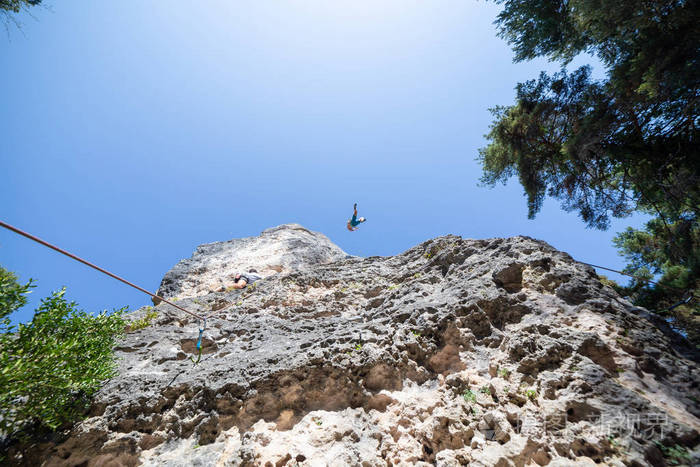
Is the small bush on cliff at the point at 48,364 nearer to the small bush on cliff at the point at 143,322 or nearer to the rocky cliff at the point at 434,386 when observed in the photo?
the rocky cliff at the point at 434,386

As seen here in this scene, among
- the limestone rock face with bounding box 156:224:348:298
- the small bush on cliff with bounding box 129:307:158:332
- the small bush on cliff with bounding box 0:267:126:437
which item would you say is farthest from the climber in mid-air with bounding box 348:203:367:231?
the small bush on cliff with bounding box 0:267:126:437

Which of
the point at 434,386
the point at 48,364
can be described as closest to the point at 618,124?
the point at 434,386

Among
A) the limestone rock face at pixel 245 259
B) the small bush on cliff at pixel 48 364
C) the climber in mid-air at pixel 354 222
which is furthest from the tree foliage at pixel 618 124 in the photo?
the small bush on cliff at pixel 48 364

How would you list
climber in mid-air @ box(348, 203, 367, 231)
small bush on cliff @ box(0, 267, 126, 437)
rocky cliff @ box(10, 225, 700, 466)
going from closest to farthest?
rocky cliff @ box(10, 225, 700, 466) → small bush on cliff @ box(0, 267, 126, 437) → climber in mid-air @ box(348, 203, 367, 231)

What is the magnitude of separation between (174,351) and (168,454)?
354 cm

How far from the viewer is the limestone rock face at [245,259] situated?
15555mm

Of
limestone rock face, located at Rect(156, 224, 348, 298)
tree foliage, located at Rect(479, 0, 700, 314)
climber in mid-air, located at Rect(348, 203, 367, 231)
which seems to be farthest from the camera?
climber in mid-air, located at Rect(348, 203, 367, 231)

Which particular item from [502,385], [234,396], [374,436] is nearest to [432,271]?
[502,385]

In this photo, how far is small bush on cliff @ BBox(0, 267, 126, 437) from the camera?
4.97 metres

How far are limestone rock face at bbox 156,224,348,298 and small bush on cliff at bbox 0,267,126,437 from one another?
8.28 metres

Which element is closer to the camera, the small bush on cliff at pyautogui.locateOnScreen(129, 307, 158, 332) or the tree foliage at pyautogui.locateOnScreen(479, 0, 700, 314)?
the tree foliage at pyautogui.locateOnScreen(479, 0, 700, 314)

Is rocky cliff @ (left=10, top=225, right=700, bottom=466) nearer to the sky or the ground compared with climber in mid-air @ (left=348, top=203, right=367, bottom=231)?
nearer to the ground

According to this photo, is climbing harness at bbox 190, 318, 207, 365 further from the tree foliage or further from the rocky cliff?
the tree foliage

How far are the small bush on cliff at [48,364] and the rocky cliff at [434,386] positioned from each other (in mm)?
504
